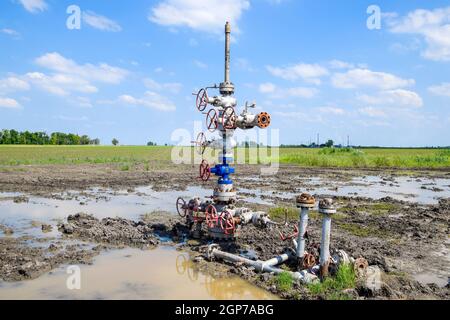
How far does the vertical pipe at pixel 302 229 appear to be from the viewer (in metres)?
7.56

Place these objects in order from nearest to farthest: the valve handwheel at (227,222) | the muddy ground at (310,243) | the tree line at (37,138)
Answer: the muddy ground at (310,243)
the valve handwheel at (227,222)
the tree line at (37,138)

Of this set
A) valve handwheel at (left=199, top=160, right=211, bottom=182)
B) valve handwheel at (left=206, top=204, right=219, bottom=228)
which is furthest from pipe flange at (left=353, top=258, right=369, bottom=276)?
valve handwheel at (left=199, top=160, right=211, bottom=182)

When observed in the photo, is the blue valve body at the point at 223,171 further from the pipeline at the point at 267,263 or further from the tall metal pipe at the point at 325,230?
the tall metal pipe at the point at 325,230

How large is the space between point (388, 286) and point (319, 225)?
5759mm

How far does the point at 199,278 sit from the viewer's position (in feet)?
25.1

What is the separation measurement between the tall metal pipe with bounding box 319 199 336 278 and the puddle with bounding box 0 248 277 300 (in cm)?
116

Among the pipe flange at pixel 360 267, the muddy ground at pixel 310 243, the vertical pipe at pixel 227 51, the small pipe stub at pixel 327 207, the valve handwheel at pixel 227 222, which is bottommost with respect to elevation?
the muddy ground at pixel 310 243

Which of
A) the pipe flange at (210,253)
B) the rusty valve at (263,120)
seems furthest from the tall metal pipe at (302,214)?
the rusty valve at (263,120)

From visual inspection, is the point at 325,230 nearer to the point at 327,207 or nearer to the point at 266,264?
the point at 327,207

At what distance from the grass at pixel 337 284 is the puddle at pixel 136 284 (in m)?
0.78

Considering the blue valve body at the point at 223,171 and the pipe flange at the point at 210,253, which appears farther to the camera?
the blue valve body at the point at 223,171

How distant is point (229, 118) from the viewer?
9.48 metres

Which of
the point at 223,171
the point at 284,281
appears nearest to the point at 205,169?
the point at 223,171

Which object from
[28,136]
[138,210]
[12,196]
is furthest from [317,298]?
[28,136]
